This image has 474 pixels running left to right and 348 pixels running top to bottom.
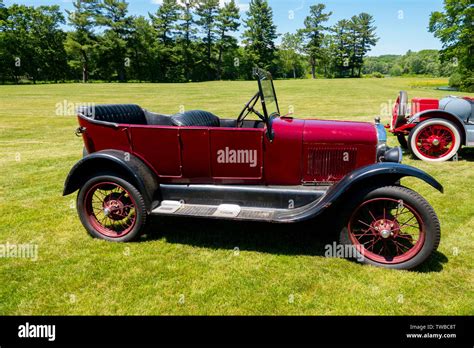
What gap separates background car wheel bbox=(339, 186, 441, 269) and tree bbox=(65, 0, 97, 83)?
52.6 metres

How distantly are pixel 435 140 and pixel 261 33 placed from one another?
54.7 meters

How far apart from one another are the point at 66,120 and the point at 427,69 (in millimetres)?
68636

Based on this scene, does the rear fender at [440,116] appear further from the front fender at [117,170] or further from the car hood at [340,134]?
the front fender at [117,170]

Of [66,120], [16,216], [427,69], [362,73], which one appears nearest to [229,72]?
[362,73]

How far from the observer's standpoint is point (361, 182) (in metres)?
3.31

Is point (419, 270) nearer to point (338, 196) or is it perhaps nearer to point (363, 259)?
point (363, 259)

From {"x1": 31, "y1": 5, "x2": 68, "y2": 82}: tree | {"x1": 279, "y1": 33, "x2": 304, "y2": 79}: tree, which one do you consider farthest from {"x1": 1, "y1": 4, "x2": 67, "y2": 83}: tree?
{"x1": 279, "y1": 33, "x2": 304, "y2": 79}: tree

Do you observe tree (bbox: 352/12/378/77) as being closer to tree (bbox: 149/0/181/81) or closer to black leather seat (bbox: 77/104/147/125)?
tree (bbox: 149/0/181/81)

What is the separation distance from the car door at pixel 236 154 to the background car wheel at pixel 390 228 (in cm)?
113

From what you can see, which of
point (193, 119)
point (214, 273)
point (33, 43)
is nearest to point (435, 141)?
point (193, 119)

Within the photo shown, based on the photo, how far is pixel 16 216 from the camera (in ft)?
15.3

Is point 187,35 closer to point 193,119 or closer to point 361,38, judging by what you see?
point 361,38
